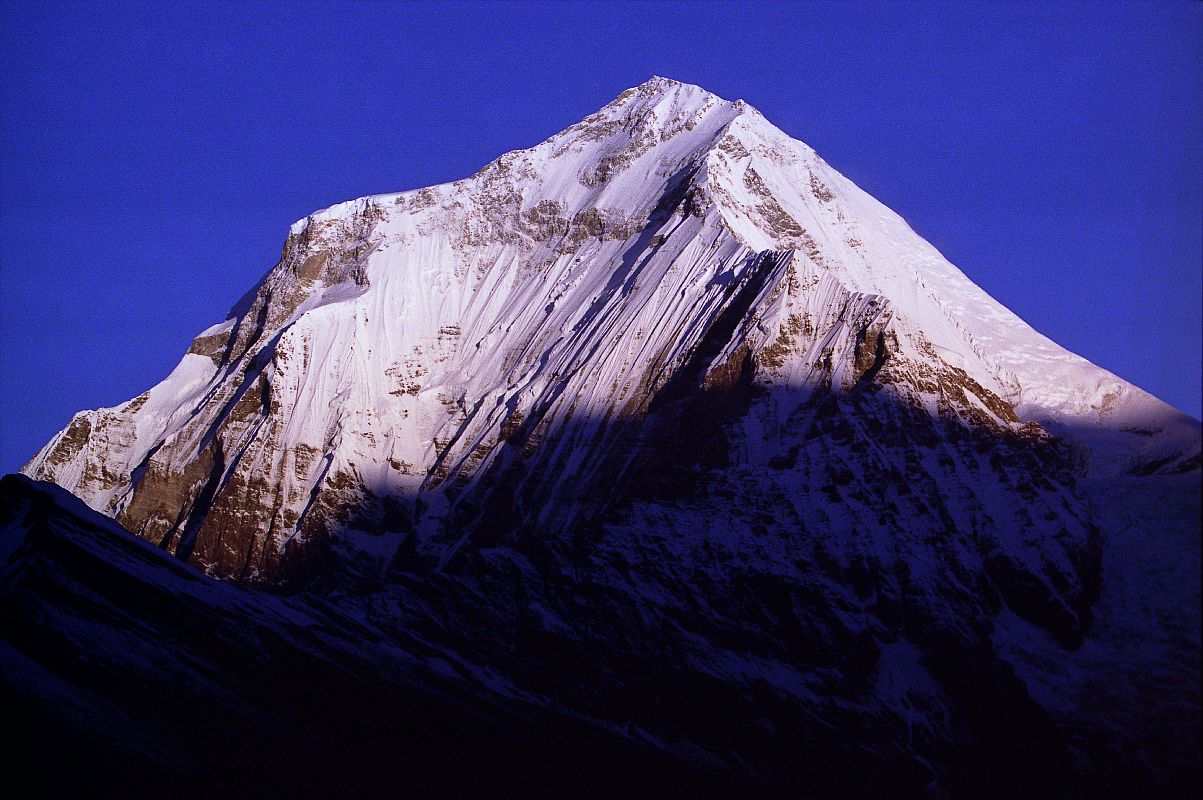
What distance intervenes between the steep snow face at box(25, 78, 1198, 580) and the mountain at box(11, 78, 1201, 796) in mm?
348

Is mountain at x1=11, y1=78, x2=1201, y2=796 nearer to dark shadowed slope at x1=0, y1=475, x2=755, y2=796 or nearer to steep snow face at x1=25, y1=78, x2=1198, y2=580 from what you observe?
steep snow face at x1=25, y1=78, x2=1198, y2=580

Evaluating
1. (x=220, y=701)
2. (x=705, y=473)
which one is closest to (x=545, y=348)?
(x=705, y=473)

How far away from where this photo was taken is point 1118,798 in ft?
380

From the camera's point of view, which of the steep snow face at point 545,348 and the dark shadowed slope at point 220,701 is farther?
the steep snow face at point 545,348

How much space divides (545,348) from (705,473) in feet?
98.7

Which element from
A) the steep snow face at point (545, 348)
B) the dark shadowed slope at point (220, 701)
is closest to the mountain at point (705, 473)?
the steep snow face at point (545, 348)

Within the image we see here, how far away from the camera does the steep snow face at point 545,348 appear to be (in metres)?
153

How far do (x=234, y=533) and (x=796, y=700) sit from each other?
4789 cm

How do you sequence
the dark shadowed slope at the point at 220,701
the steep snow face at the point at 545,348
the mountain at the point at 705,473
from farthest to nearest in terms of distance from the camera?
1. the steep snow face at the point at 545,348
2. the mountain at the point at 705,473
3. the dark shadowed slope at the point at 220,701

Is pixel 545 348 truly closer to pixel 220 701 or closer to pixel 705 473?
pixel 705 473

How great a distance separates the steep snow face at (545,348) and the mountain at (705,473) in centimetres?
35

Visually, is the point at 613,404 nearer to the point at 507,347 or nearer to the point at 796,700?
the point at 507,347

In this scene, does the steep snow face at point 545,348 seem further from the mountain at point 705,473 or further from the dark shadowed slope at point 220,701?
the dark shadowed slope at point 220,701

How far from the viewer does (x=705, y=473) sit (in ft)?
477
